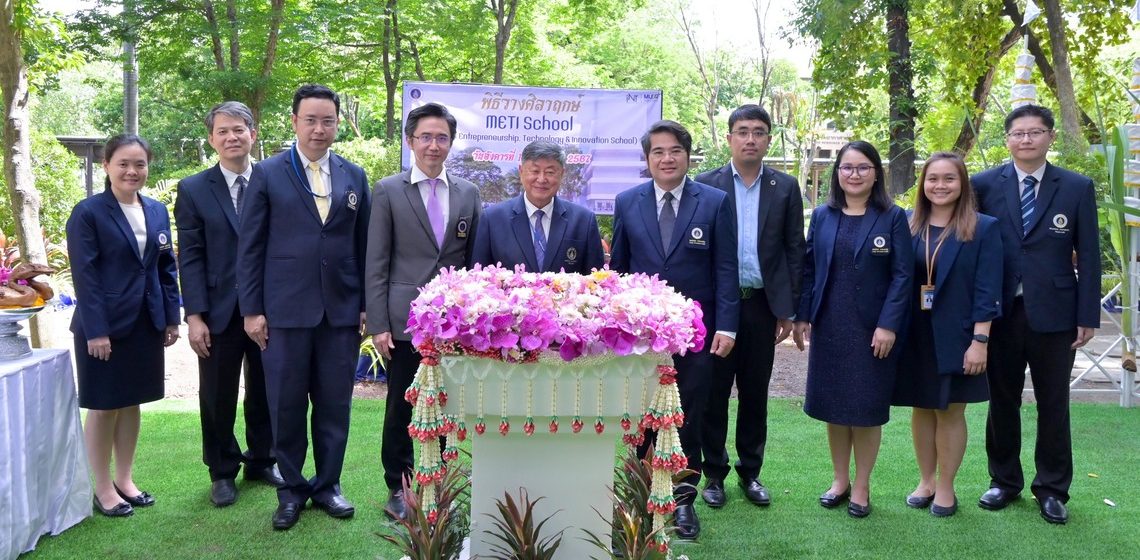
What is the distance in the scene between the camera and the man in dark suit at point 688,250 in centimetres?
405

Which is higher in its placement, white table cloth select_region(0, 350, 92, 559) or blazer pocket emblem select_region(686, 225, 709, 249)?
blazer pocket emblem select_region(686, 225, 709, 249)

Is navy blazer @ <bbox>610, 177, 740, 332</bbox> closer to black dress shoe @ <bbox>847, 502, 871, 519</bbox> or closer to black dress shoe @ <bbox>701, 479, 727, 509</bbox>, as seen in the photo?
black dress shoe @ <bbox>701, 479, 727, 509</bbox>

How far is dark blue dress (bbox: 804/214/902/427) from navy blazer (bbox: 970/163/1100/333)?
0.68 m

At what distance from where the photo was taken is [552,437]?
2914 millimetres

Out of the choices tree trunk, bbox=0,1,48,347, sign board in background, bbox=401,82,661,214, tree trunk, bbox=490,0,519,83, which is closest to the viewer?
tree trunk, bbox=0,1,48,347

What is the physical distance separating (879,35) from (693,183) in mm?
6782

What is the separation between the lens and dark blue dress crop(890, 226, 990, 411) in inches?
166

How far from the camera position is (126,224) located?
4.26 meters

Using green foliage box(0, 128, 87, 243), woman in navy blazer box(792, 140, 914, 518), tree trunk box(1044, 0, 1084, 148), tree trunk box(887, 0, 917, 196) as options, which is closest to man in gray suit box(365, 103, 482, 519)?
woman in navy blazer box(792, 140, 914, 518)

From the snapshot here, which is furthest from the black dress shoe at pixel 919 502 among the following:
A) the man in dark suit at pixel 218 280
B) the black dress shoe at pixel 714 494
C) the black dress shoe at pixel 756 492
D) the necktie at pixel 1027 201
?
the man in dark suit at pixel 218 280

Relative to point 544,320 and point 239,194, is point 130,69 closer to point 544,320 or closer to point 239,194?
point 239,194

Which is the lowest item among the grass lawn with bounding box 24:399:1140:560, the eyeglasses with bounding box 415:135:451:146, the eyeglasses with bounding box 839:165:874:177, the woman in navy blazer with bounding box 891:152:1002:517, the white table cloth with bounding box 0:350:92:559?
the grass lawn with bounding box 24:399:1140:560

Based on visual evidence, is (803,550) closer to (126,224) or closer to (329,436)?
(329,436)

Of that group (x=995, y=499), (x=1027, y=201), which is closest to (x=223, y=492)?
(x=995, y=499)
